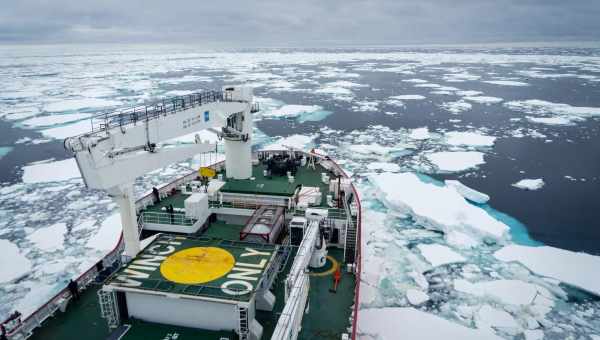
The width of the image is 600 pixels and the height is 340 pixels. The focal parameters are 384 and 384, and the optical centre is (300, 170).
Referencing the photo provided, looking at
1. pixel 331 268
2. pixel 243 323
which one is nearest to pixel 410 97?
pixel 331 268

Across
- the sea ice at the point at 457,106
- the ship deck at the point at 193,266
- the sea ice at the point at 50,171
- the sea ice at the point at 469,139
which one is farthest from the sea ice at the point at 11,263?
the sea ice at the point at 457,106

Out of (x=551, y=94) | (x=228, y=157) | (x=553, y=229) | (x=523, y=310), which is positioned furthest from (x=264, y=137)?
(x=551, y=94)

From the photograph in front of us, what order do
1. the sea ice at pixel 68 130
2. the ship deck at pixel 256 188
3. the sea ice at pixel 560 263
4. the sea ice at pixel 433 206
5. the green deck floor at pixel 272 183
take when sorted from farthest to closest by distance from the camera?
the sea ice at pixel 68 130 < the sea ice at pixel 433 206 < the green deck floor at pixel 272 183 < the ship deck at pixel 256 188 < the sea ice at pixel 560 263

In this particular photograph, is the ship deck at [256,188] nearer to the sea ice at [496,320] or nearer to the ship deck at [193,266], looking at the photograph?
the ship deck at [193,266]

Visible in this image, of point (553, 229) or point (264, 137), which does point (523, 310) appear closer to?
point (553, 229)

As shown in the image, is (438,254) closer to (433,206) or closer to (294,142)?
(433,206)

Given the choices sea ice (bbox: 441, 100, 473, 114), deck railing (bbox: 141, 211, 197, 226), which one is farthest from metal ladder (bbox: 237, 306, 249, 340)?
sea ice (bbox: 441, 100, 473, 114)

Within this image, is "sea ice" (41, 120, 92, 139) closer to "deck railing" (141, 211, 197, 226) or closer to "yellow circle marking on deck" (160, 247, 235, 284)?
"deck railing" (141, 211, 197, 226)

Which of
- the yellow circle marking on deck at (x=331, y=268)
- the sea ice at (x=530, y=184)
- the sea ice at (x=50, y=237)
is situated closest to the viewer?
the yellow circle marking on deck at (x=331, y=268)
